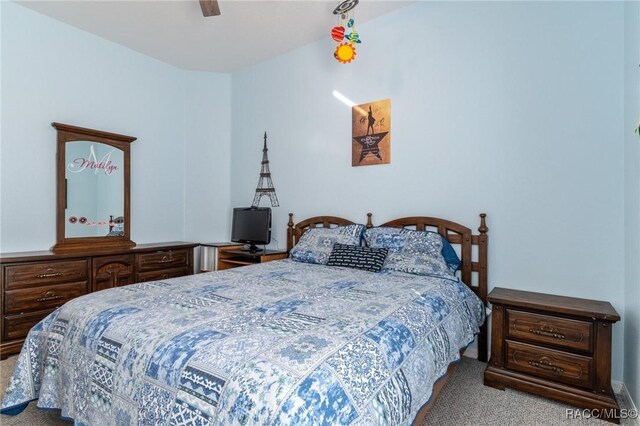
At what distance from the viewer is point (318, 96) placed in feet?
11.7

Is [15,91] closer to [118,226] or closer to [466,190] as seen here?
[118,226]

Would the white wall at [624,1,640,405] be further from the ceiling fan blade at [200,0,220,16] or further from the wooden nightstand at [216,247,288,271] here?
the wooden nightstand at [216,247,288,271]

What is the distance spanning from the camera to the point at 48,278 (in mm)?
2828

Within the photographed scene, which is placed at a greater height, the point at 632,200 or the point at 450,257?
the point at 632,200

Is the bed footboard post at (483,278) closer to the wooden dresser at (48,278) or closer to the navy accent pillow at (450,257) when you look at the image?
the navy accent pillow at (450,257)

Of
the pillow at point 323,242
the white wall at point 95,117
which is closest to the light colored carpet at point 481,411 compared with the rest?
the pillow at point 323,242

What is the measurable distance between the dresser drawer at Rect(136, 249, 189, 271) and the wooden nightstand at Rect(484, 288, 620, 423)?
3198mm

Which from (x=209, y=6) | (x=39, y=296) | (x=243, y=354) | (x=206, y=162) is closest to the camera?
(x=243, y=354)

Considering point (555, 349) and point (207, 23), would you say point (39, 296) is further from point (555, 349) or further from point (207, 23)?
point (555, 349)

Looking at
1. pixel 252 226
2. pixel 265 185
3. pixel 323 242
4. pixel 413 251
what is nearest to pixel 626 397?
pixel 413 251

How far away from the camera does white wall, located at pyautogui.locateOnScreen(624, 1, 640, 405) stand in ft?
6.13

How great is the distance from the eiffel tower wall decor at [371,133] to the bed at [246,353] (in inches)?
55.2

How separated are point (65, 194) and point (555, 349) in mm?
4182

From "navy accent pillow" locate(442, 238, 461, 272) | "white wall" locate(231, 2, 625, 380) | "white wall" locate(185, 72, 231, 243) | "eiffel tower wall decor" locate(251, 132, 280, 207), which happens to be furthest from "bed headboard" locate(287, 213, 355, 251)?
"white wall" locate(185, 72, 231, 243)
